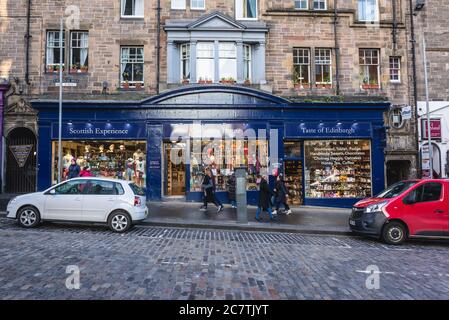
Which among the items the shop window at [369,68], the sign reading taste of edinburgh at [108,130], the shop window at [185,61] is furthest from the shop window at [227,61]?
the shop window at [369,68]

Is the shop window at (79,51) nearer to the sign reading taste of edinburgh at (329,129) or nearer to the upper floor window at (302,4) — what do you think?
the sign reading taste of edinburgh at (329,129)

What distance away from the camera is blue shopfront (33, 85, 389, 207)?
53.0ft

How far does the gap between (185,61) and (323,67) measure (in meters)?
7.16

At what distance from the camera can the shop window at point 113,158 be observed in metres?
16.5

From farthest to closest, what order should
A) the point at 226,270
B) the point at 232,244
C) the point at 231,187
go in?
1. the point at 231,187
2. the point at 232,244
3. the point at 226,270

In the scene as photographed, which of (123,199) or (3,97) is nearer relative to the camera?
(123,199)

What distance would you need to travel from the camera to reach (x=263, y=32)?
16.8 meters

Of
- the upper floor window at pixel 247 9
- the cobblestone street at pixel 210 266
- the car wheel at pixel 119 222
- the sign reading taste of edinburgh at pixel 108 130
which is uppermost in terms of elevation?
the upper floor window at pixel 247 9

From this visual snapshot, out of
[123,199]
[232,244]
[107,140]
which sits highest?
[107,140]

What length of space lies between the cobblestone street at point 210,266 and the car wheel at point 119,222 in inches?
10.0

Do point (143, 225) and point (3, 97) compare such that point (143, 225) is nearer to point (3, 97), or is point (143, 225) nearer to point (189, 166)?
point (189, 166)

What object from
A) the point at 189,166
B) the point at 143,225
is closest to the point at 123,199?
the point at 143,225

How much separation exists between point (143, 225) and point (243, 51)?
407 inches

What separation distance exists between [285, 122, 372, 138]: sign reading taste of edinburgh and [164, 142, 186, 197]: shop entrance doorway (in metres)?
5.34
